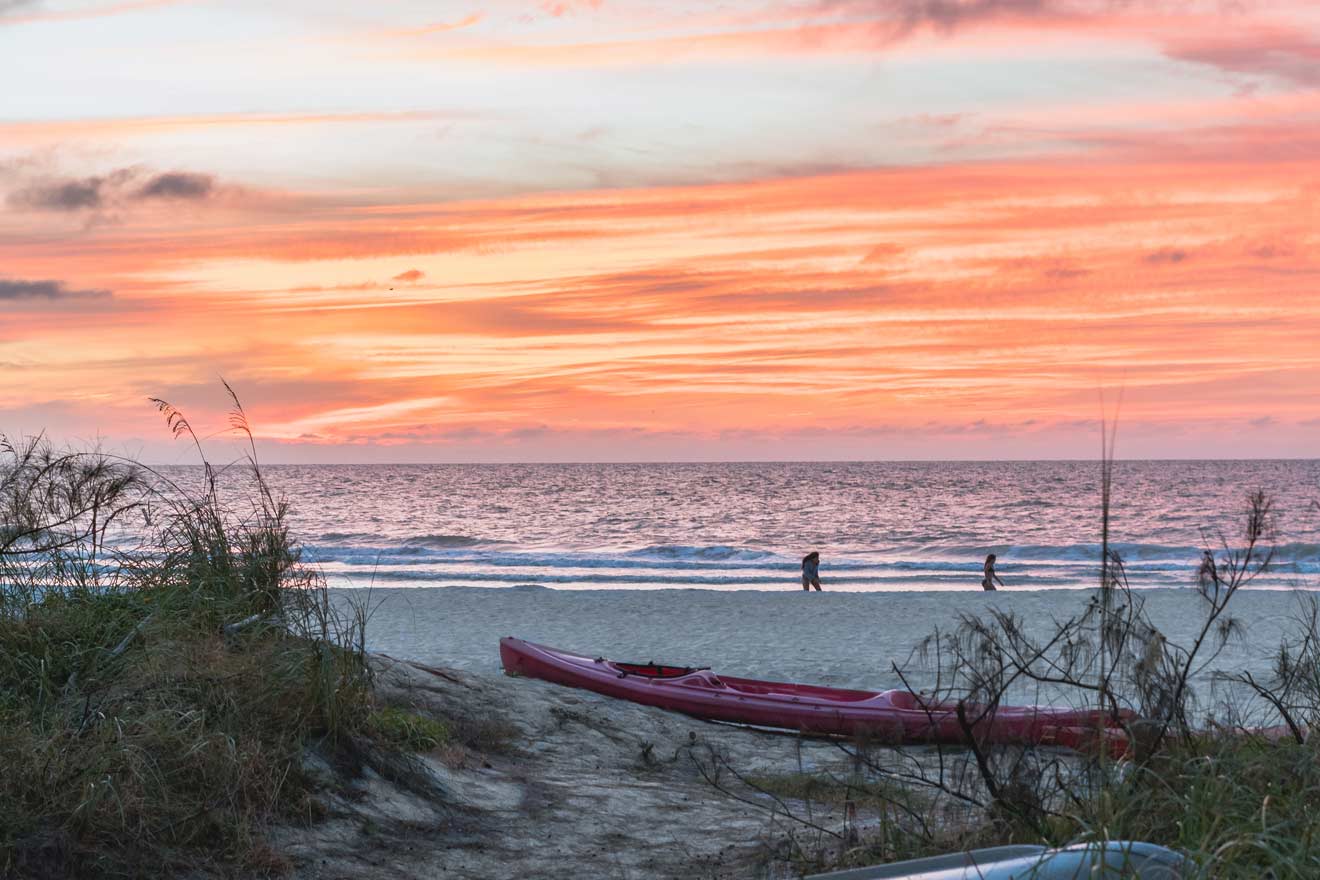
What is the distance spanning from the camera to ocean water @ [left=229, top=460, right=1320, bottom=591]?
113 ft

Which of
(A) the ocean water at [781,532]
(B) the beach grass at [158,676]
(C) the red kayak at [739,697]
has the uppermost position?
(B) the beach grass at [158,676]

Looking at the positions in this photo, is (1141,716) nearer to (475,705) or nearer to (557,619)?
(475,705)

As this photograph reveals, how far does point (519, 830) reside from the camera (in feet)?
23.0

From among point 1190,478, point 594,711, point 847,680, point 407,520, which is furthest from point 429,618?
point 1190,478

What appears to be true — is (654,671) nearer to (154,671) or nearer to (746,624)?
(154,671)

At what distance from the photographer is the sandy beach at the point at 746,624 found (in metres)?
17.2

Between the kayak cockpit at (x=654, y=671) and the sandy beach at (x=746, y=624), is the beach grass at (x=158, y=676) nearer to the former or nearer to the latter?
the kayak cockpit at (x=654, y=671)

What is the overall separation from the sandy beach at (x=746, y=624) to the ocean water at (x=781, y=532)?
5.44 feet

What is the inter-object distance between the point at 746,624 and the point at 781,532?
31.2 metres

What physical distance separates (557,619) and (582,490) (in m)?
66.3

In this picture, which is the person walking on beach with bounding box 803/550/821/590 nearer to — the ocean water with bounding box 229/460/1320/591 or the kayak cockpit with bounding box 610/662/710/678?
the ocean water with bounding box 229/460/1320/591

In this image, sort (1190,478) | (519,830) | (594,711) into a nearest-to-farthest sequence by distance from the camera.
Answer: (519,830) < (594,711) < (1190,478)

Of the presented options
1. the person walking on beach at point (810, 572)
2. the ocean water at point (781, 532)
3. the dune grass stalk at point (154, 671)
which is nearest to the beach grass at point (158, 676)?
the dune grass stalk at point (154, 671)

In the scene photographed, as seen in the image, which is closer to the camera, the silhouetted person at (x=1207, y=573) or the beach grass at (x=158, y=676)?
the silhouetted person at (x=1207, y=573)
